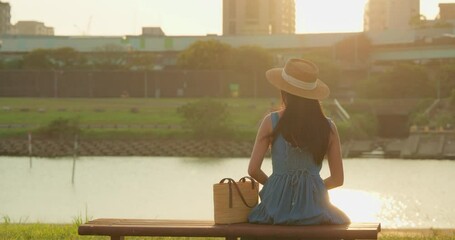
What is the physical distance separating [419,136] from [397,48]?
42.5m

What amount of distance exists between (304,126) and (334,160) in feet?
1.11

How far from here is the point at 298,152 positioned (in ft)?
28.8

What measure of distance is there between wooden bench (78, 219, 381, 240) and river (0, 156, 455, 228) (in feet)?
37.4

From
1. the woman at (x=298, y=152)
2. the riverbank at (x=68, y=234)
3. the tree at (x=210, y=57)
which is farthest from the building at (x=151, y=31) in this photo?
the woman at (x=298, y=152)

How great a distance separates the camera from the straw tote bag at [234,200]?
→ 8836 mm

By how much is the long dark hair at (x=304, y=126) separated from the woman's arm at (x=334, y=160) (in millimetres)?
50

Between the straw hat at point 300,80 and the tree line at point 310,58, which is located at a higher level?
the straw hat at point 300,80

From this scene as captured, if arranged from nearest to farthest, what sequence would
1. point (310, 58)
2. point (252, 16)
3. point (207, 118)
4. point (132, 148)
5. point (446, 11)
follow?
point (132, 148), point (207, 118), point (310, 58), point (446, 11), point (252, 16)

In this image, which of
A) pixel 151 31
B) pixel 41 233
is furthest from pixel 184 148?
pixel 151 31

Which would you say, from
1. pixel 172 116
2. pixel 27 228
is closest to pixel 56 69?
pixel 172 116

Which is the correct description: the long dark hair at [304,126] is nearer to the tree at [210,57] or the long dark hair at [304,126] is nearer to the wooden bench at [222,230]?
the wooden bench at [222,230]

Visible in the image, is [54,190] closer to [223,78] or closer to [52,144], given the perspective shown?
[52,144]

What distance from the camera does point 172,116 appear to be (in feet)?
318

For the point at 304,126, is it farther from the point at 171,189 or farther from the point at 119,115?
the point at 119,115
